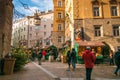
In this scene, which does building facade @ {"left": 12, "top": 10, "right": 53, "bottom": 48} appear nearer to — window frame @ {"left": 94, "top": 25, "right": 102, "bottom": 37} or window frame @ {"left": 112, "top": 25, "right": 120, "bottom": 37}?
window frame @ {"left": 94, "top": 25, "right": 102, "bottom": 37}

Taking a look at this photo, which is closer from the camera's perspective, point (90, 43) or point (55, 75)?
point (55, 75)

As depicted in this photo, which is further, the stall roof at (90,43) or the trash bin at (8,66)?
the stall roof at (90,43)

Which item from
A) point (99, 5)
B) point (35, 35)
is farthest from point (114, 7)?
point (35, 35)

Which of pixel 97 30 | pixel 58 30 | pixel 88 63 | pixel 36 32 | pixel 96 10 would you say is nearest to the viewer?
pixel 88 63

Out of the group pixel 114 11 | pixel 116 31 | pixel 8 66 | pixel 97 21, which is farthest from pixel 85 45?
pixel 8 66

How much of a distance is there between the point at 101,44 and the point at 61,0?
24803mm

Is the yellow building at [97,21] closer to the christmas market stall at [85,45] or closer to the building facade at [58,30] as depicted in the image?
the christmas market stall at [85,45]

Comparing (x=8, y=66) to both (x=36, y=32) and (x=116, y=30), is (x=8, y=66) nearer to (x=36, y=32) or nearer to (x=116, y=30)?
(x=116, y=30)

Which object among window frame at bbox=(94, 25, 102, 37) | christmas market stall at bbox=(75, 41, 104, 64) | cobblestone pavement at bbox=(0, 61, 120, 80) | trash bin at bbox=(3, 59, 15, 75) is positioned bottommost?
cobblestone pavement at bbox=(0, 61, 120, 80)

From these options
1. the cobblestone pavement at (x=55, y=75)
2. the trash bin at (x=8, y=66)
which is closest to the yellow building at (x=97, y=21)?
the cobblestone pavement at (x=55, y=75)

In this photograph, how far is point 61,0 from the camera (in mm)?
50844

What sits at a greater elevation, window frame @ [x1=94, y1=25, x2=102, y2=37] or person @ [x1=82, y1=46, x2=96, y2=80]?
window frame @ [x1=94, y1=25, x2=102, y2=37]

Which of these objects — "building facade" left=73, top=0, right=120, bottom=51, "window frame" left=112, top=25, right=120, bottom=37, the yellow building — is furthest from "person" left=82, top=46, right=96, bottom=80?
"window frame" left=112, top=25, right=120, bottom=37

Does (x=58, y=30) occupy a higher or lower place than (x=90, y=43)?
higher
